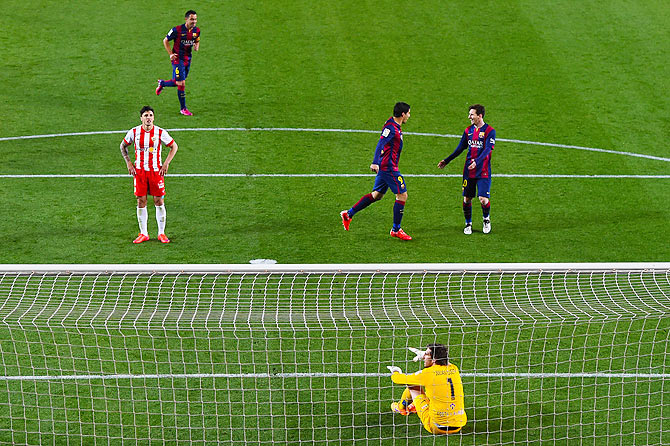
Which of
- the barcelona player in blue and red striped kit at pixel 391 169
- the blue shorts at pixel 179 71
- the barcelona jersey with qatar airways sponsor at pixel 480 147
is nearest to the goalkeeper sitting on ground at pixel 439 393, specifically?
the barcelona player in blue and red striped kit at pixel 391 169

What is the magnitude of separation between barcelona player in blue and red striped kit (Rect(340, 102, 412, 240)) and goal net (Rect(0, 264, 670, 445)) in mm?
1919

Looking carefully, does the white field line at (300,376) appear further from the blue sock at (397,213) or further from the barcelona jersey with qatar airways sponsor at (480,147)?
the barcelona jersey with qatar airways sponsor at (480,147)

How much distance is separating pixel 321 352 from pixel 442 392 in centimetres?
184

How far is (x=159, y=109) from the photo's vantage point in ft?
58.7

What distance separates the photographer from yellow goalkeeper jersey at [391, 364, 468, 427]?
857 cm

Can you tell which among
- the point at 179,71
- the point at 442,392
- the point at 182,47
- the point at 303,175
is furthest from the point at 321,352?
the point at 182,47

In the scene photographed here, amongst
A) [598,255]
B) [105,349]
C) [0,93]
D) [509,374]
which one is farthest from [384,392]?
[0,93]

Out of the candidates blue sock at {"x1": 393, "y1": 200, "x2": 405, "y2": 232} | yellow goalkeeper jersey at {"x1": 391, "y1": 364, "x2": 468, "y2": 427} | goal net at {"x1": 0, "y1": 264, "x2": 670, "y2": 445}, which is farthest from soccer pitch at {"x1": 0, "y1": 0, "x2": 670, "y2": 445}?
yellow goalkeeper jersey at {"x1": 391, "y1": 364, "x2": 468, "y2": 427}

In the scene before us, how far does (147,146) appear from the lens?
12.4 meters

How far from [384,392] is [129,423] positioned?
2.40 metres

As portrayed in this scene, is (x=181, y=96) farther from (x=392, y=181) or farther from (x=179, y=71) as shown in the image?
(x=392, y=181)

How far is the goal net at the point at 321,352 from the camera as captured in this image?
8930 mm

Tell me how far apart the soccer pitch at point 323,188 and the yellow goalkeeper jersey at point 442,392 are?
30 centimetres

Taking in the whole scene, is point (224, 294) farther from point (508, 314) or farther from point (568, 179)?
point (568, 179)
